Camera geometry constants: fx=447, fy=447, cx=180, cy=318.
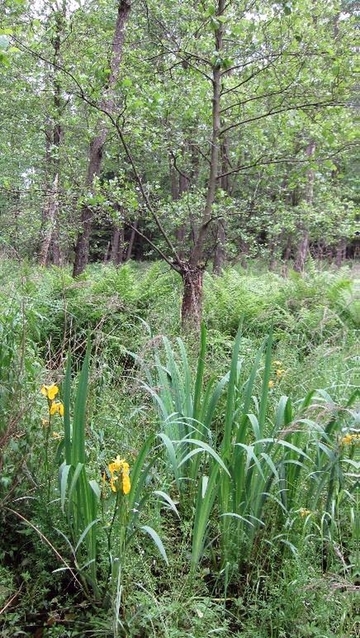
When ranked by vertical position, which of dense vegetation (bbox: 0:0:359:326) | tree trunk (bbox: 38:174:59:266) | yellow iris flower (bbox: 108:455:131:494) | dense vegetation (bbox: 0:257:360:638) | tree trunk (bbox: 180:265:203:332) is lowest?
dense vegetation (bbox: 0:257:360:638)

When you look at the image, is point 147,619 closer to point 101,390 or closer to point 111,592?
point 111,592

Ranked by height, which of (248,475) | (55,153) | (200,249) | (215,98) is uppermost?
(215,98)

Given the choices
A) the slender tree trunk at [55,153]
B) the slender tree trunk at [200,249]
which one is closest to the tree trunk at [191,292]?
the slender tree trunk at [200,249]

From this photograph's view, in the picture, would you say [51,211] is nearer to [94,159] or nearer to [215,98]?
[94,159]

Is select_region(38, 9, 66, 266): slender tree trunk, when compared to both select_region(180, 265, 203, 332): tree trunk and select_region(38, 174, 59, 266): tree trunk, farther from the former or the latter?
select_region(180, 265, 203, 332): tree trunk

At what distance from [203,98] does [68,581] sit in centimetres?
342

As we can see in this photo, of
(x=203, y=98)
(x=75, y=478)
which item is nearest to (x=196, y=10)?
(x=203, y=98)

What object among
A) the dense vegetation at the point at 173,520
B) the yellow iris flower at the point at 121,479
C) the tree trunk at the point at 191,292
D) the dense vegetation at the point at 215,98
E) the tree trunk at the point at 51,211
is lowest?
the dense vegetation at the point at 173,520

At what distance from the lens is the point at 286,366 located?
8.59ft

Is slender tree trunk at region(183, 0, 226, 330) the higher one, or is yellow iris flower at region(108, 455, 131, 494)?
slender tree trunk at region(183, 0, 226, 330)

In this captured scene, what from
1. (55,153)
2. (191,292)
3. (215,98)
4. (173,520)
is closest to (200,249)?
(191,292)

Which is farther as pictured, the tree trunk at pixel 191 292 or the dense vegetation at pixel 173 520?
the tree trunk at pixel 191 292

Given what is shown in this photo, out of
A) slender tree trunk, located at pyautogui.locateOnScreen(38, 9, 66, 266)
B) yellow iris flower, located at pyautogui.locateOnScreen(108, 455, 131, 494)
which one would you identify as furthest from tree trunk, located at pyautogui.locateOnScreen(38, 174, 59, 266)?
yellow iris flower, located at pyautogui.locateOnScreen(108, 455, 131, 494)

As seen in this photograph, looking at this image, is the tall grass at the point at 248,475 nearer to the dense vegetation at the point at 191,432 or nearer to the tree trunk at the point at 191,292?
the dense vegetation at the point at 191,432
